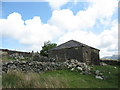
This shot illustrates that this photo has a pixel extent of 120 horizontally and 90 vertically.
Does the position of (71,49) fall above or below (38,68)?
above

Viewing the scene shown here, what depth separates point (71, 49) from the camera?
23656mm

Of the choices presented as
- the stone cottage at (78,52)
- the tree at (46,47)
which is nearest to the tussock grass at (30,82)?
the stone cottage at (78,52)

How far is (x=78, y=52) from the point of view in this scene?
23.1 meters

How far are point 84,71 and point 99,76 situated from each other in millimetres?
1683

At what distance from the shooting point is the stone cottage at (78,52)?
22992 mm

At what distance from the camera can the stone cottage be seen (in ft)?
75.4

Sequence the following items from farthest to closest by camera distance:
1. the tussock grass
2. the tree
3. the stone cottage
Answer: the tree, the stone cottage, the tussock grass

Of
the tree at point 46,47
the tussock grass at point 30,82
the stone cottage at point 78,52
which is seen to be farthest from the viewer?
the tree at point 46,47

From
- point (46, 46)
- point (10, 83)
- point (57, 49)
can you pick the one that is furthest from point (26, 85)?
point (46, 46)

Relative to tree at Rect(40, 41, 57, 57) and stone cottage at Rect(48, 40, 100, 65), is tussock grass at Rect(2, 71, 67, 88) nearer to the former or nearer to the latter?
stone cottage at Rect(48, 40, 100, 65)

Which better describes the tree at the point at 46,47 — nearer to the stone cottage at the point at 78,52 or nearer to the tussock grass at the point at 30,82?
the stone cottage at the point at 78,52

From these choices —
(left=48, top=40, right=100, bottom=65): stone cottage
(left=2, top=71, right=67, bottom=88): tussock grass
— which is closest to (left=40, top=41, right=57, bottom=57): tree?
(left=48, top=40, right=100, bottom=65): stone cottage

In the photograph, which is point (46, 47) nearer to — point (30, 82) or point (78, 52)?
point (78, 52)

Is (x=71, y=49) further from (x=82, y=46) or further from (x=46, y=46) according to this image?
(x=46, y=46)
